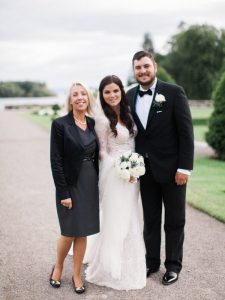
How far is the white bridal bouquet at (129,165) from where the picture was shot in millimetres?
4113

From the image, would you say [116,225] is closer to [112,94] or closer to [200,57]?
[112,94]

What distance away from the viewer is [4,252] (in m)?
5.22

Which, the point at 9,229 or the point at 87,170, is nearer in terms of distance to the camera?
the point at 87,170

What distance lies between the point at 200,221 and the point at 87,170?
2.87 metres

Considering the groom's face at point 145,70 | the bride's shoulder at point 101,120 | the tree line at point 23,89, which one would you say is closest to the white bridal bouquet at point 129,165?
the bride's shoulder at point 101,120

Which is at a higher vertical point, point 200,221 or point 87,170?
point 87,170

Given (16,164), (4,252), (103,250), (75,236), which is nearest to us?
(75,236)

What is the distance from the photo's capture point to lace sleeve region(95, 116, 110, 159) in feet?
14.1

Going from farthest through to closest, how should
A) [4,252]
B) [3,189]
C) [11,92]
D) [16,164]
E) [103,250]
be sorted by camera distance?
[11,92] → [16,164] → [3,189] → [4,252] → [103,250]

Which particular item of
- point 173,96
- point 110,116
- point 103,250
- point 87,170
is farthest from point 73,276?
point 173,96

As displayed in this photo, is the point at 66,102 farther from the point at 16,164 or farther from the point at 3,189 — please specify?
the point at 16,164

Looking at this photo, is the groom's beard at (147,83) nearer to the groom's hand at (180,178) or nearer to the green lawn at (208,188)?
the groom's hand at (180,178)

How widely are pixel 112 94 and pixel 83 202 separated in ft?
3.57

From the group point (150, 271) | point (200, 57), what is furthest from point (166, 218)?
point (200, 57)
